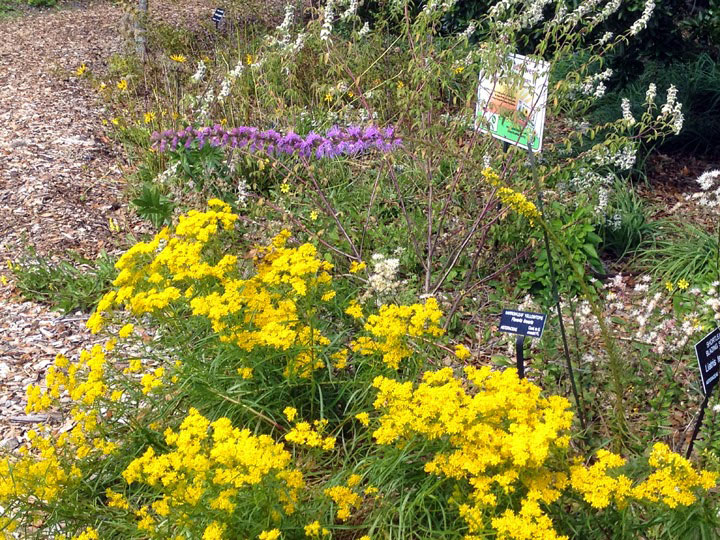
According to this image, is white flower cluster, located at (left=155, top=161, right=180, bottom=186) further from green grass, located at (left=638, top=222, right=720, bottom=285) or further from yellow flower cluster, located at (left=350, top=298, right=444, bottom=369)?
green grass, located at (left=638, top=222, right=720, bottom=285)

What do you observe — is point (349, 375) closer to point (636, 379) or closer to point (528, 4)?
point (636, 379)

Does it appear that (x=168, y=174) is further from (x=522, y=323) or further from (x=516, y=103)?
(x=522, y=323)

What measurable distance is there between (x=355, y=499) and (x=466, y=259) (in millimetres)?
2118

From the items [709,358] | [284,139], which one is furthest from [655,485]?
[284,139]

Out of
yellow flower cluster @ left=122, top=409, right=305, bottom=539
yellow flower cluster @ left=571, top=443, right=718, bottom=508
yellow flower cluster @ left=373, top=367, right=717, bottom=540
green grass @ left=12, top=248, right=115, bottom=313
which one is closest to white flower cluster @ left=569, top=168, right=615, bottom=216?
yellow flower cluster @ left=373, top=367, right=717, bottom=540

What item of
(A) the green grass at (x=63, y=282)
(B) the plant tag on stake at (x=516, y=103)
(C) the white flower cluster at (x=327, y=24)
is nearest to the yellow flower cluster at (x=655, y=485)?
(B) the plant tag on stake at (x=516, y=103)

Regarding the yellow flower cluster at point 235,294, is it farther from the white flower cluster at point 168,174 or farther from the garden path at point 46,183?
the white flower cluster at point 168,174

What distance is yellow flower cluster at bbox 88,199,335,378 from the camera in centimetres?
240

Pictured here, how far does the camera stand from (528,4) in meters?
3.65

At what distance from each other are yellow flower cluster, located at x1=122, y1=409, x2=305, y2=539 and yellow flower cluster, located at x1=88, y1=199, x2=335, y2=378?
0.45 m

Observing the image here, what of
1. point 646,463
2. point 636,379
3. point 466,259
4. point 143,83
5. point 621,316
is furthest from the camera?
point 143,83

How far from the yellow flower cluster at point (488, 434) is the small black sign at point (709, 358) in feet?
1.62

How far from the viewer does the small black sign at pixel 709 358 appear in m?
2.14

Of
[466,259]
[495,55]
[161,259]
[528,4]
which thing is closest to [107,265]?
[161,259]
